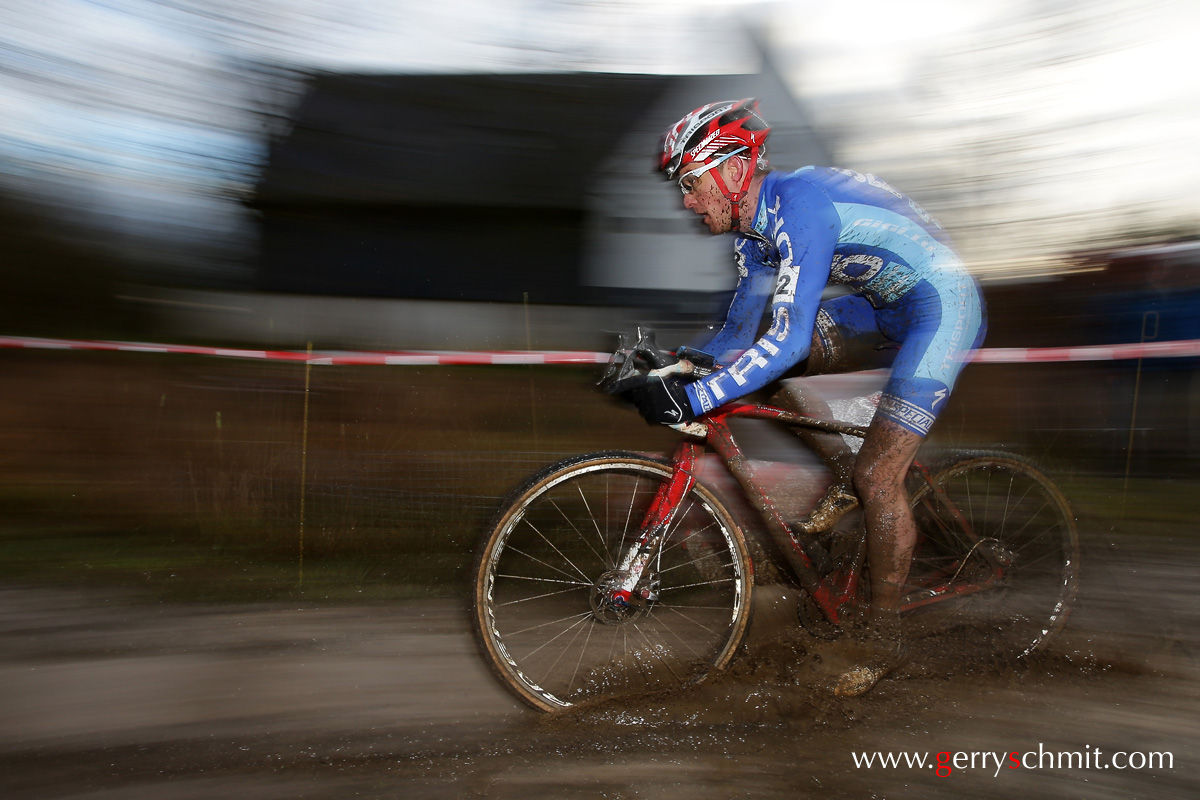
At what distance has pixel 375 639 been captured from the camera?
10.2 ft

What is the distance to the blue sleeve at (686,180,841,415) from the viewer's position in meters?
2.26

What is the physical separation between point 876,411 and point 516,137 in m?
5.13

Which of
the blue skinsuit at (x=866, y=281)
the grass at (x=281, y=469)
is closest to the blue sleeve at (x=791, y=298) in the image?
the blue skinsuit at (x=866, y=281)

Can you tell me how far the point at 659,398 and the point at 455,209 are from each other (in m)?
5.15

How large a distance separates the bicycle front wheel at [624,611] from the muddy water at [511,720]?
0.48 feet

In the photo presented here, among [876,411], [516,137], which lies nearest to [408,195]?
[516,137]

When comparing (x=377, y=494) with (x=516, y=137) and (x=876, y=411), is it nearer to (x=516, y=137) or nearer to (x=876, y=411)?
(x=876, y=411)

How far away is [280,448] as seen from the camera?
4457 millimetres

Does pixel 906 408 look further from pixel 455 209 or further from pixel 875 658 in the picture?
pixel 455 209

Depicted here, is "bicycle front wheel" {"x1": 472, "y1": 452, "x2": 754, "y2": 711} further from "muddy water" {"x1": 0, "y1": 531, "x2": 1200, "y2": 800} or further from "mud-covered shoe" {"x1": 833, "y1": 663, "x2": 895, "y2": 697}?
"mud-covered shoe" {"x1": 833, "y1": 663, "x2": 895, "y2": 697}

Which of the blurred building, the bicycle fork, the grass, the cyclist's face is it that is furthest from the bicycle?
the blurred building

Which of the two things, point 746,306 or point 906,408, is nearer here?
point 906,408

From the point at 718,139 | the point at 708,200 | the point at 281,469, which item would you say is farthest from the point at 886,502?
the point at 281,469

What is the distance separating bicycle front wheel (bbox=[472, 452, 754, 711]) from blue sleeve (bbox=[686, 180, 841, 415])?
14.6 inches
